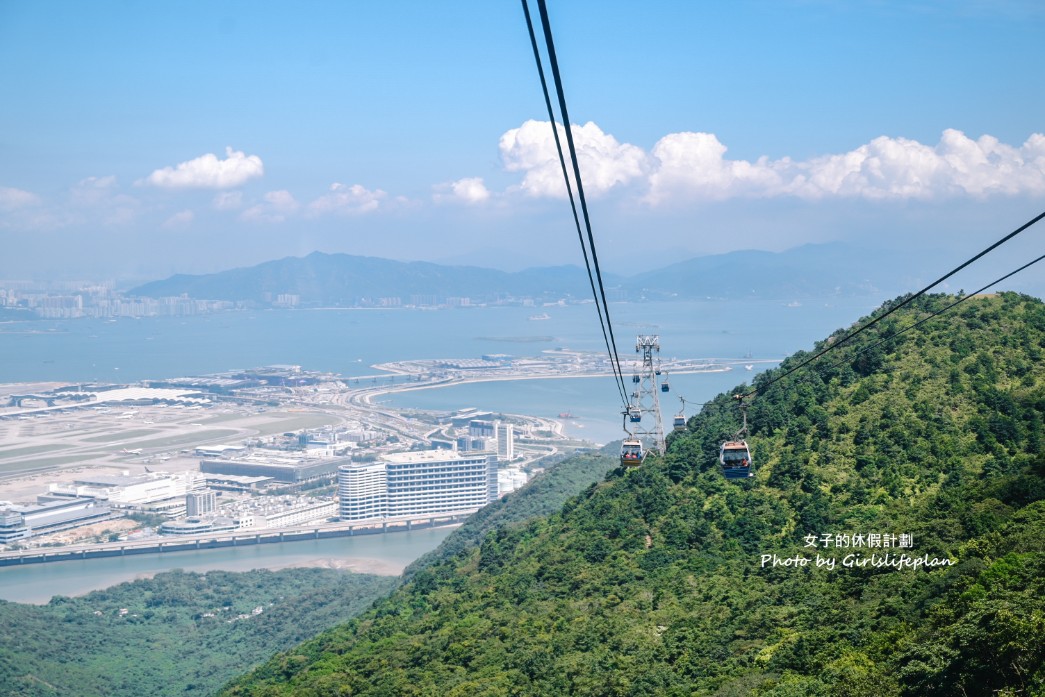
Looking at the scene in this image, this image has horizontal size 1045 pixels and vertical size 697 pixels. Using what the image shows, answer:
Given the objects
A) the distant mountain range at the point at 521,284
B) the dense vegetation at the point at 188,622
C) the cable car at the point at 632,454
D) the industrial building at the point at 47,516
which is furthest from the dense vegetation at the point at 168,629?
the distant mountain range at the point at 521,284

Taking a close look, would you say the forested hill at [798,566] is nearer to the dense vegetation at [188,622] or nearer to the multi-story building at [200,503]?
the dense vegetation at [188,622]

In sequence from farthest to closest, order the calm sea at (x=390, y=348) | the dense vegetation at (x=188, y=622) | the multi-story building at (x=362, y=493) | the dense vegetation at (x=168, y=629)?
the multi-story building at (x=362, y=493) → the calm sea at (x=390, y=348) → the dense vegetation at (x=188, y=622) → the dense vegetation at (x=168, y=629)

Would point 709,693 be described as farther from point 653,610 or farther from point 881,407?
point 881,407

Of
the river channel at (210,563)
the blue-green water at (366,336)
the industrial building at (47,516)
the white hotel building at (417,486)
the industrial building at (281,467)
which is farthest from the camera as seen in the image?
the blue-green water at (366,336)

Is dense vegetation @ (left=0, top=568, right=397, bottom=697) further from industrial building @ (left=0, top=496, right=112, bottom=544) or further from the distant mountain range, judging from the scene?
the distant mountain range

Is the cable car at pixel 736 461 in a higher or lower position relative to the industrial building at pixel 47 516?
higher
